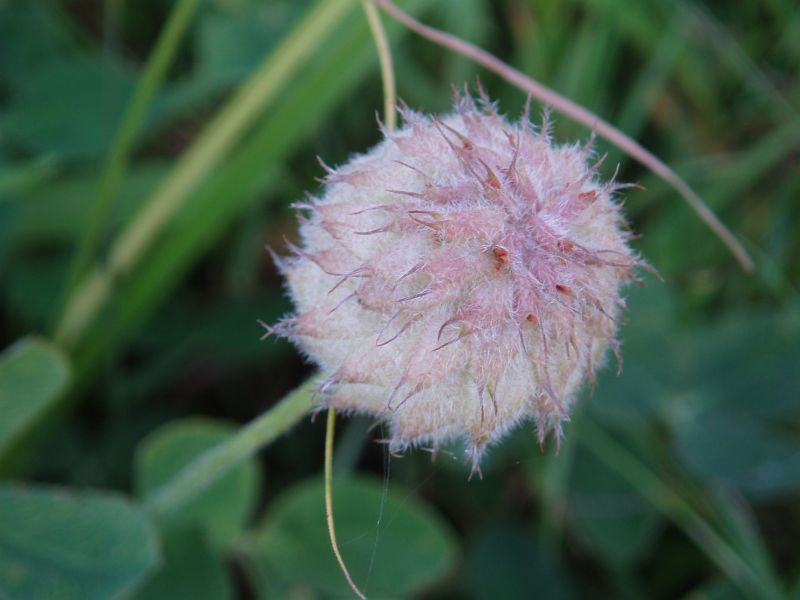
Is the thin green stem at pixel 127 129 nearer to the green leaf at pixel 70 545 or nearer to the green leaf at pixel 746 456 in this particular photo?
the green leaf at pixel 70 545

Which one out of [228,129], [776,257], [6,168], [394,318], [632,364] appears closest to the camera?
[394,318]

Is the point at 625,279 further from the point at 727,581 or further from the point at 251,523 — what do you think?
the point at 251,523

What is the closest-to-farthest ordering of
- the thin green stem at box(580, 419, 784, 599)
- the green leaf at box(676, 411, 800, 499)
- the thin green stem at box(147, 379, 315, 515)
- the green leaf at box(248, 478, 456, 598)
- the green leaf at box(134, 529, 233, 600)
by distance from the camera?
1. the thin green stem at box(147, 379, 315, 515)
2. the green leaf at box(134, 529, 233, 600)
3. the green leaf at box(248, 478, 456, 598)
4. the thin green stem at box(580, 419, 784, 599)
5. the green leaf at box(676, 411, 800, 499)

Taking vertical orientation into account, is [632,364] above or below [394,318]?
below

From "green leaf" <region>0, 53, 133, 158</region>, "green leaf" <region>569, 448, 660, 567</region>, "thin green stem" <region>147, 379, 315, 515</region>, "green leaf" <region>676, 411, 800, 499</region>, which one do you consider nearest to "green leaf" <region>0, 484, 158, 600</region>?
"thin green stem" <region>147, 379, 315, 515</region>

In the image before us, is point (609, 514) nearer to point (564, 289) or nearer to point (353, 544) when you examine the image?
point (353, 544)

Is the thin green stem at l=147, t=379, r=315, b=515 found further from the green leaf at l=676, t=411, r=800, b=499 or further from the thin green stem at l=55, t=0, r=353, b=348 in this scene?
the green leaf at l=676, t=411, r=800, b=499

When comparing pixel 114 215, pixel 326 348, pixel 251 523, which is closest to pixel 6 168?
pixel 114 215
